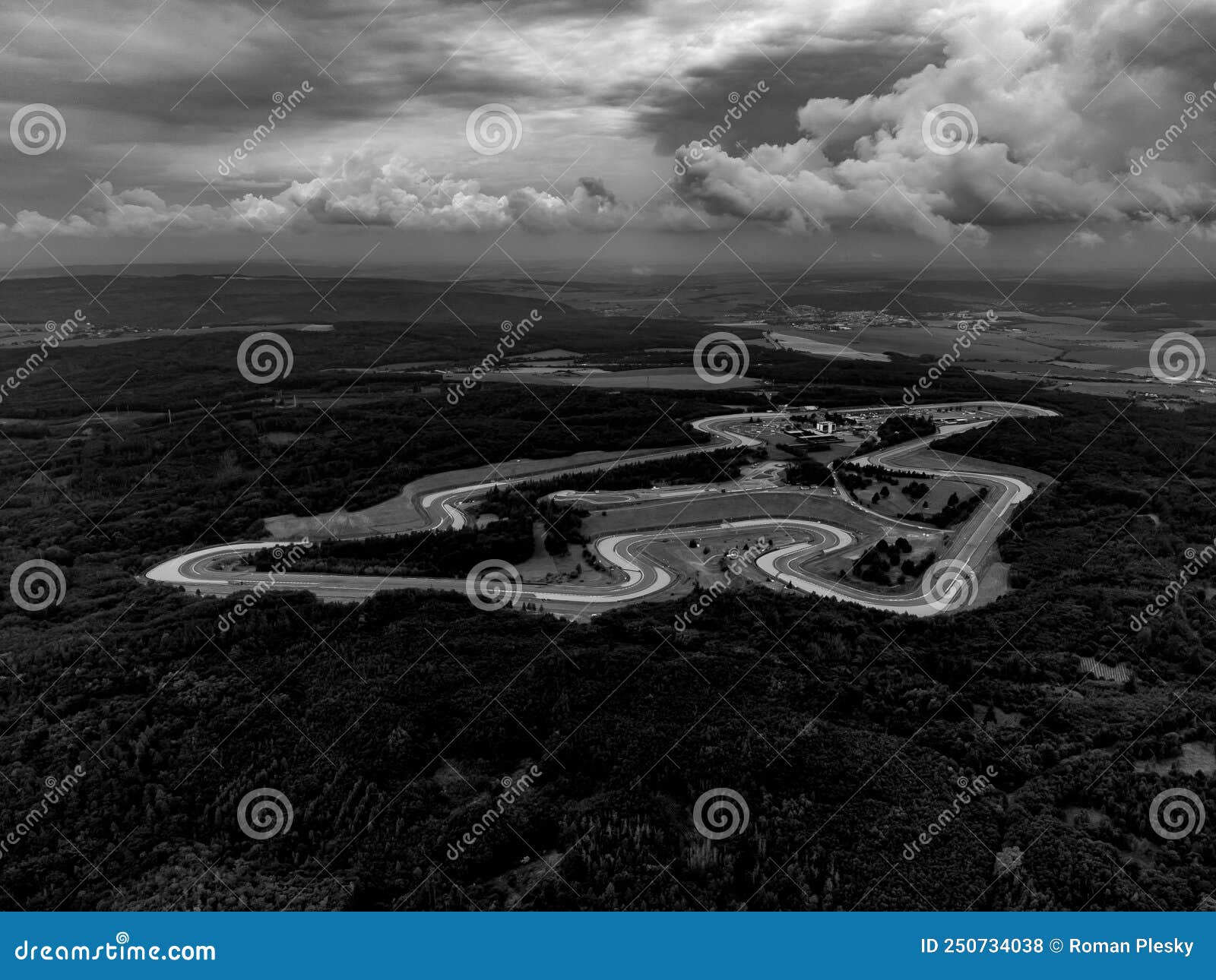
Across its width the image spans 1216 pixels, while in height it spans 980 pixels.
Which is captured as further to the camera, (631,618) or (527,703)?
(631,618)

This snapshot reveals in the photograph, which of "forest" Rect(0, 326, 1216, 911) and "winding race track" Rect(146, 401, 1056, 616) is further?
"winding race track" Rect(146, 401, 1056, 616)

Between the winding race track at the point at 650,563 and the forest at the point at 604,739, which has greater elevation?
the winding race track at the point at 650,563

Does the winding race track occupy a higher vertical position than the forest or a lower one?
higher

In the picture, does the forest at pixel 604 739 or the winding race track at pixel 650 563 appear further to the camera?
the winding race track at pixel 650 563

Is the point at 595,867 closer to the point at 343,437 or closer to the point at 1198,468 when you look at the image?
the point at 343,437

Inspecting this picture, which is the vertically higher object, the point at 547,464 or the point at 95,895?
the point at 547,464

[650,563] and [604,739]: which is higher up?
[650,563]

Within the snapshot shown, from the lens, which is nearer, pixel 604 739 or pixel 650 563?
pixel 604 739

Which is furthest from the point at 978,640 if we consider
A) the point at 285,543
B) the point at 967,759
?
the point at 285,543
